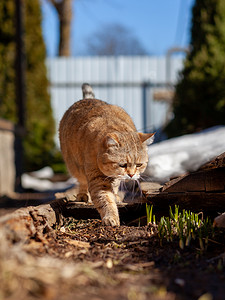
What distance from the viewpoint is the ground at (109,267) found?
3.32 ft

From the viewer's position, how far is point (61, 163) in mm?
8727

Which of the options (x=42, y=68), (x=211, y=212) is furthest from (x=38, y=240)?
(x=42, y=68)

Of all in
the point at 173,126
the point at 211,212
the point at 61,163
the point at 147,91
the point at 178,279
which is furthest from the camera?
the point at 147,91

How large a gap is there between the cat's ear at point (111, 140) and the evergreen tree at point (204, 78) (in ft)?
10.7

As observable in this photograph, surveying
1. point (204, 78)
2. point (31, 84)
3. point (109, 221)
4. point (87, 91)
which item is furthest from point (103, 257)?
point (31, 84)

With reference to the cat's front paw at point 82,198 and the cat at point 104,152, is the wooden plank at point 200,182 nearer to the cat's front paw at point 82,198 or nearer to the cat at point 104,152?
the cat at point 104,152

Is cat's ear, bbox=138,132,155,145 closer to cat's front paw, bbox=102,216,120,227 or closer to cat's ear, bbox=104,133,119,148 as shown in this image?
cat's ear, bbox=104,133,119,148

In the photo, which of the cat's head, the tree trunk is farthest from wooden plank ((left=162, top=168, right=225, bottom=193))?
the tree trunk

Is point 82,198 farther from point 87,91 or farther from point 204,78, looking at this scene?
point 204,78

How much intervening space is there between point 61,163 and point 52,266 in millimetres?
7714

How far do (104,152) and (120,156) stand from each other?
4.5 inches

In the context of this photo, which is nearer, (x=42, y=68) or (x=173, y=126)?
(x=173, y=126)

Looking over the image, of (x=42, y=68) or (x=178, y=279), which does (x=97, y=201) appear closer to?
(x=178, y=279)

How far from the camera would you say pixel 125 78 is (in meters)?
11.4
